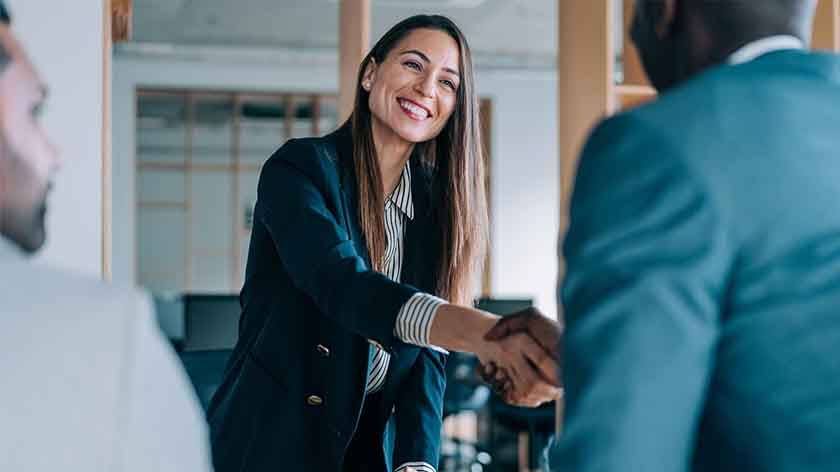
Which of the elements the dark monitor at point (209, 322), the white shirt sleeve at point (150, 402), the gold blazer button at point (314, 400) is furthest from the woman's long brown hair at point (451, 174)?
the dark monitor at point (209, 322)

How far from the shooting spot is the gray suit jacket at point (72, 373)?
608 millimetres

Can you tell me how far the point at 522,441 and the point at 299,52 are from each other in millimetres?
5203

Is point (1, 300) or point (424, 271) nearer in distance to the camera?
point (1, 300)

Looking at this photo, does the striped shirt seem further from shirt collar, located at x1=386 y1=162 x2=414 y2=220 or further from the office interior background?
the office interior background

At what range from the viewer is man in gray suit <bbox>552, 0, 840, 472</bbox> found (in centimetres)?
67

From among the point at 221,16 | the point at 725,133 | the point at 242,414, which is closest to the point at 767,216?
the point at 725,133

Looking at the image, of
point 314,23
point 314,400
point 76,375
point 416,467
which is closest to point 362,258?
point 314,400

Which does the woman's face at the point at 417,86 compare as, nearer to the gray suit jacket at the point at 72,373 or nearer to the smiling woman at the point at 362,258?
the smiling woman at the point at 362,258

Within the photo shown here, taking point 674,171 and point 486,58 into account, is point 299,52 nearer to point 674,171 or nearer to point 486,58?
point 486,58

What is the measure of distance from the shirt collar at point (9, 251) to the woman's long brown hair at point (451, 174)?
101 centimetres

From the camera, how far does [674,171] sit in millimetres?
672

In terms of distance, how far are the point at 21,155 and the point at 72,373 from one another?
0.17 metres

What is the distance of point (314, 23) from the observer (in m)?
8.91

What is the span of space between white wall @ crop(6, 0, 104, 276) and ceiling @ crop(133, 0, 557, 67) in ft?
21.9
